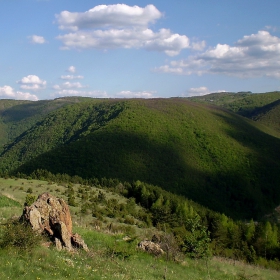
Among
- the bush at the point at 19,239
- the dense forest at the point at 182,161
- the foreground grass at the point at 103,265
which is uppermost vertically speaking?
the bush at the point at 19,239

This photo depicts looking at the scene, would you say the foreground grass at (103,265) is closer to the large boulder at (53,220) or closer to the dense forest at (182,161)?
the large boulder at (53,220)

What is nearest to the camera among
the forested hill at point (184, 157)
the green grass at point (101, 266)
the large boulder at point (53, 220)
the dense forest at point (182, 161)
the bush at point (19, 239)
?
the green grass at point (101, 266)

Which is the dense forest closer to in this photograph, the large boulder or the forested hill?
the forested hill

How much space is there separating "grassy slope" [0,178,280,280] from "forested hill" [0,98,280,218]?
75930mm

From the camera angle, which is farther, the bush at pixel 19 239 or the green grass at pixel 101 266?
the bush at pixel 19 239

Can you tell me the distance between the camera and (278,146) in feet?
473

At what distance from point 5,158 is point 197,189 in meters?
133

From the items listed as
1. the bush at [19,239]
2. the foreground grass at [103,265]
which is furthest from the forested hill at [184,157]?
the bush at [19,239]

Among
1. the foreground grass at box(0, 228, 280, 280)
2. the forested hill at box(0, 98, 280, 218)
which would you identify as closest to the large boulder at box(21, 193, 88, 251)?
the foreground grass at box(0, 228, 280, 280)

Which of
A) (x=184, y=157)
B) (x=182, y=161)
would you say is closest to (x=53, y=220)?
(x=182, y=161)

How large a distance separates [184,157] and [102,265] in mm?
104911

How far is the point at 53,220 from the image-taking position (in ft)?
47.3

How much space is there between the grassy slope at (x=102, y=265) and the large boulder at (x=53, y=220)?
2.34 ft

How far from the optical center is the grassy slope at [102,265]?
34.1ft
